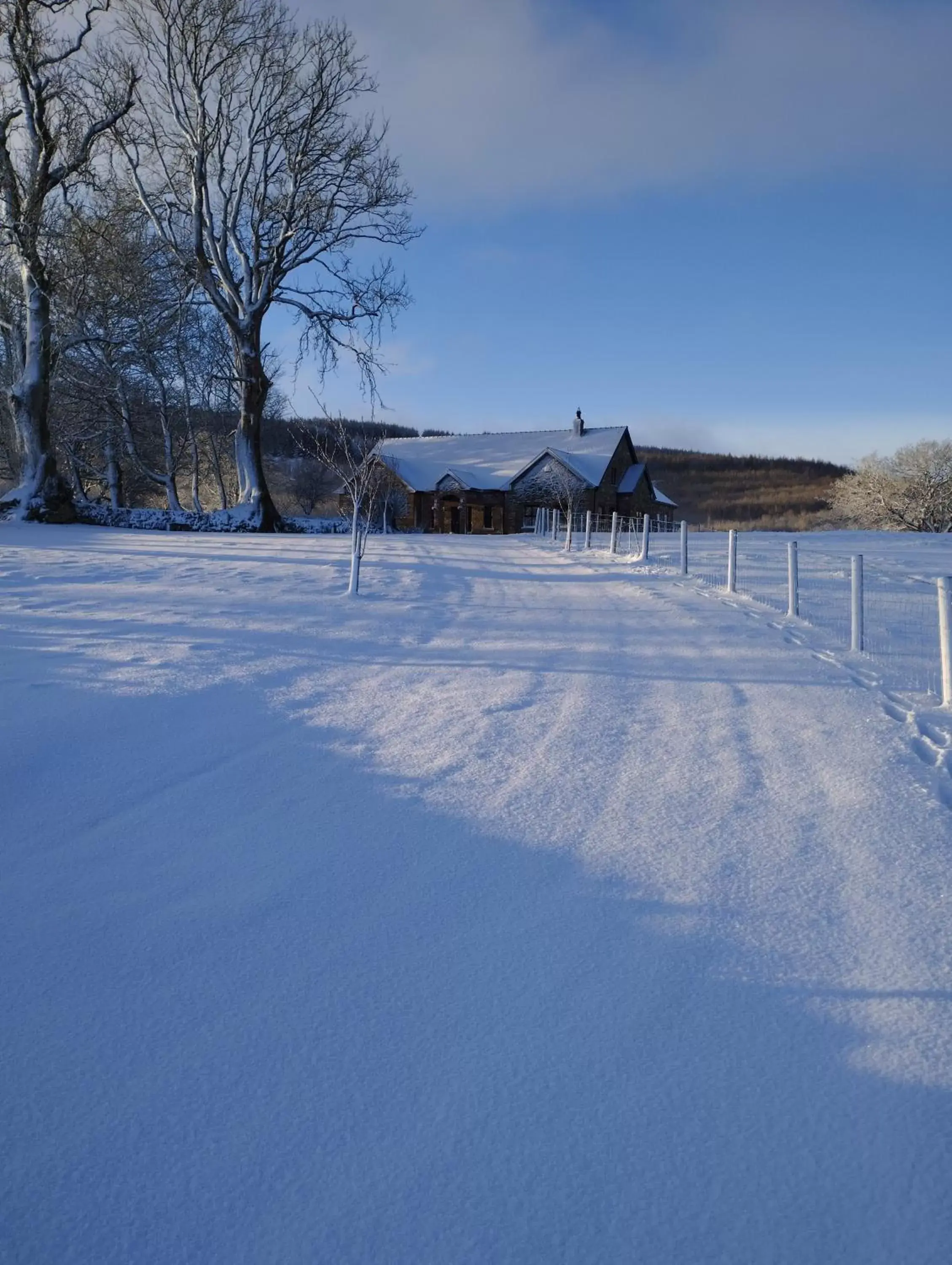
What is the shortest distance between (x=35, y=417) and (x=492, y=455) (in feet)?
104

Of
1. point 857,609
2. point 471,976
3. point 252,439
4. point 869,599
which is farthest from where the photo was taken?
point 252,439

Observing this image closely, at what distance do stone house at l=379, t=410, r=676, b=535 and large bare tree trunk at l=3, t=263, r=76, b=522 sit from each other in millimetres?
23876

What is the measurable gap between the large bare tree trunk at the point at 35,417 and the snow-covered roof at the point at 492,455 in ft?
78.5

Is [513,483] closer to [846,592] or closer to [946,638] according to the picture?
[846,592]

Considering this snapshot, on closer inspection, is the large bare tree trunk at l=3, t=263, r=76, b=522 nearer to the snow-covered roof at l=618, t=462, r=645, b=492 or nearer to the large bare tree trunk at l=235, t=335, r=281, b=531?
the large bare tree trunk at l=235, t=335, r=281, b=531

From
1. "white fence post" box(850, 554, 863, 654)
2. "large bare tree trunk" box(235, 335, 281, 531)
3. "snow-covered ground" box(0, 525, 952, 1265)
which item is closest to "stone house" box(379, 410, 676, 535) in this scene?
"large bare tree trunk" box(235, 335, 281, 531)

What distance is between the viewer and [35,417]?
848 inches

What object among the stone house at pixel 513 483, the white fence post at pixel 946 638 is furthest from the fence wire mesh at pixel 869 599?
the stone house at pixel 513 483

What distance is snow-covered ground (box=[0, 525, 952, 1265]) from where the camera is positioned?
2.05 meters

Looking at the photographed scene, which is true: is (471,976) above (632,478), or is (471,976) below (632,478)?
below

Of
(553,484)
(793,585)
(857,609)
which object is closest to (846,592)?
(793,585)

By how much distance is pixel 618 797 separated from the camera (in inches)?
174

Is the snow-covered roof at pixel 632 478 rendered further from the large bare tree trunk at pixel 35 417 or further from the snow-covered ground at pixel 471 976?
the snow-covered ground at pixel 471 976

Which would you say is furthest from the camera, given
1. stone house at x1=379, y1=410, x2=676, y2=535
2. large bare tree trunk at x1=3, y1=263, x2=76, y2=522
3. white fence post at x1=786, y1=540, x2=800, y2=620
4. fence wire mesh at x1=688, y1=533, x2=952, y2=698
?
stone house at x1=379, y1=410, x2=676, y2=535
